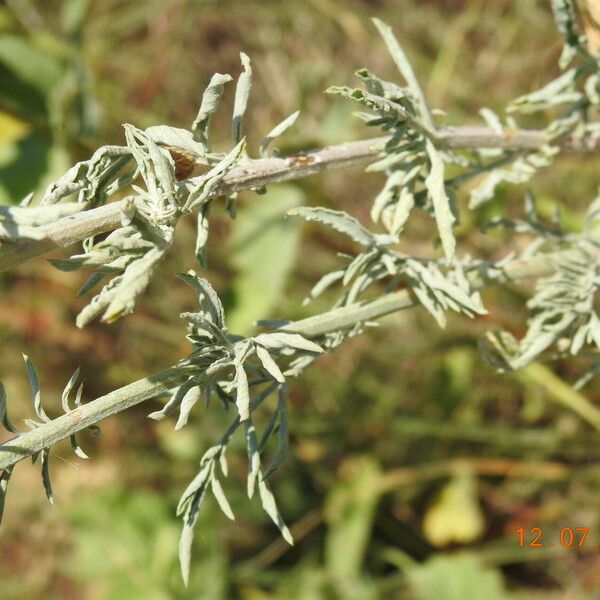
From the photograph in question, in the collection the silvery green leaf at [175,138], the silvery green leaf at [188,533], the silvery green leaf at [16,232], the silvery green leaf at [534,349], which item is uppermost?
the silvery green leaf at [16,232]

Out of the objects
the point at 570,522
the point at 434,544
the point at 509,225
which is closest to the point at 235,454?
the point at 434,544

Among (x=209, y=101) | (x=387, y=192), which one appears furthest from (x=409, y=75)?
(x=209, y=101)

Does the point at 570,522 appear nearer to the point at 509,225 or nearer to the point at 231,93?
the point at 509,225

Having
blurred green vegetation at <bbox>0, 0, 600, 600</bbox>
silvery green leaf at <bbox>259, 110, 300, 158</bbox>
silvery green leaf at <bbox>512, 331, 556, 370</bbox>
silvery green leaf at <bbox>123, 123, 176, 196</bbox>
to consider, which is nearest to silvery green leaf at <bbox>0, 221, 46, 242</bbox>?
silvery green leaf at <bbox>123, 123, 176, 196</bbox>

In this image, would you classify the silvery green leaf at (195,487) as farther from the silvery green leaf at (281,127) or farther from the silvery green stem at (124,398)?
the silvery green leaf at (281,127)

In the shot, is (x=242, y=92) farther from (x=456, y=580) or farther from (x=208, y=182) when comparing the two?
(x=456, y=580)

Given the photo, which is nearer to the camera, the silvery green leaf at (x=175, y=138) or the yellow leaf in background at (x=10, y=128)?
the silvery green leaf at (x=175, y=138)

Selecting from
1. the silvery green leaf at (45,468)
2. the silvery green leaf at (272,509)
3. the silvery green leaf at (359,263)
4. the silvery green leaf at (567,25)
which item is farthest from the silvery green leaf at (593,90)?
the silvery green leaf at (45,468)
